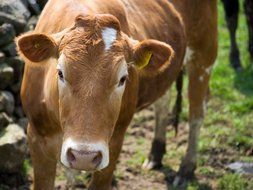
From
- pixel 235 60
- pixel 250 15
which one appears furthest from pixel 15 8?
pixel 235 60

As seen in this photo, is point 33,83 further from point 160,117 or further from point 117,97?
point 160,117

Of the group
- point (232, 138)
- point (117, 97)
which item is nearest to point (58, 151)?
point (117, 97)

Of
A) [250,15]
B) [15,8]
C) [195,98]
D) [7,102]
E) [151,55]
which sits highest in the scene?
[151,55]

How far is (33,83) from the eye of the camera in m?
4.29

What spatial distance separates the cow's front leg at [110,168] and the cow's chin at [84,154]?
969 millimetres

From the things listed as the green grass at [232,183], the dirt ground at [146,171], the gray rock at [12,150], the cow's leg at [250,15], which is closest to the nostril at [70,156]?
the gray rock at [12,150]

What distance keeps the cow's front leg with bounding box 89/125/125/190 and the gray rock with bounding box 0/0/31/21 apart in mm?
1878

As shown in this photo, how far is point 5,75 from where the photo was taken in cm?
569

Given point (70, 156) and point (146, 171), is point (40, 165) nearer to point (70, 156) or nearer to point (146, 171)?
point (70, 156)

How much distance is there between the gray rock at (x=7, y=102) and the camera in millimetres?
5613

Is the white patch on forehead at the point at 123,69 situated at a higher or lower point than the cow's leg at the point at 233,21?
higher

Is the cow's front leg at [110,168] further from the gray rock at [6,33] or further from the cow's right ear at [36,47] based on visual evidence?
the gray rock at [6,33]

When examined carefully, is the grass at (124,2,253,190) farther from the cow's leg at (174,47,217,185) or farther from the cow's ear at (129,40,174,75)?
the cow's ear at (129,40,174,75)

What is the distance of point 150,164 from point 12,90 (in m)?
1.51
